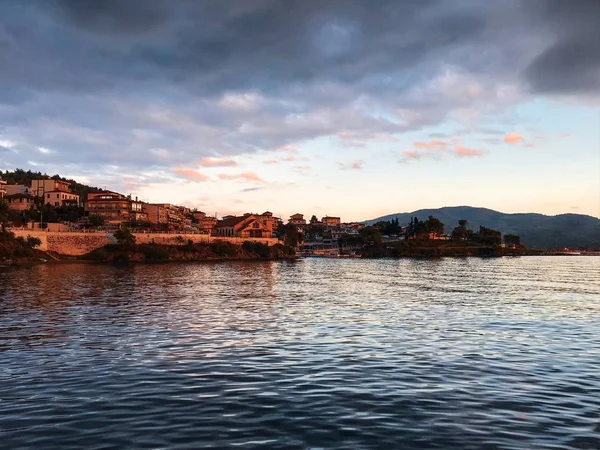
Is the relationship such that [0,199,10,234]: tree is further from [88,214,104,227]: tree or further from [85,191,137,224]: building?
[85,191,137,224]: building

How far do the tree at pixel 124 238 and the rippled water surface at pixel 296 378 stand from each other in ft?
335

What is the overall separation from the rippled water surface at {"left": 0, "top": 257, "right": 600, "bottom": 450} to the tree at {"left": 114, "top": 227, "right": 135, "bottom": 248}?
102171 mm

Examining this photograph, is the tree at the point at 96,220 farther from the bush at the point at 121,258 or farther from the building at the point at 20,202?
the building at the point at 20,202

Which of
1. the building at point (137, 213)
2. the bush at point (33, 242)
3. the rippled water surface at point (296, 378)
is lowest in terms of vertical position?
the rippled water surface at point (296, 378)

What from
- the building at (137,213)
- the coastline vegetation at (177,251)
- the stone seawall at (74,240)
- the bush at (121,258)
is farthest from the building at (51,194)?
the bush at (121,258)

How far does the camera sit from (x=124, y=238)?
143375 millimetres

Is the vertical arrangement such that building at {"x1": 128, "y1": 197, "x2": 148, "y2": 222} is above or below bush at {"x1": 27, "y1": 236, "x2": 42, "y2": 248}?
above

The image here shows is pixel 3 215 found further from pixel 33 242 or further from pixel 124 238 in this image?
pixel 124 238

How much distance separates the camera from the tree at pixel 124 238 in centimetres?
14275

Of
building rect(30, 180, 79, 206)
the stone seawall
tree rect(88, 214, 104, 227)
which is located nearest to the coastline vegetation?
the stone seawall

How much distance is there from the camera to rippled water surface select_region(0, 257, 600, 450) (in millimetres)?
14500

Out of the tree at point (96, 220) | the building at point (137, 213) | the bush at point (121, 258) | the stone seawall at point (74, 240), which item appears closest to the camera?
the stone seawall at point (74, 240)

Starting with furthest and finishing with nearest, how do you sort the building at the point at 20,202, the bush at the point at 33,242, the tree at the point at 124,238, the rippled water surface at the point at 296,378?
the building at the point at 20,202 < the tree at the point at 124,238 < the bush at the point at 33,242 < the rippled water surface at the point at 296,378

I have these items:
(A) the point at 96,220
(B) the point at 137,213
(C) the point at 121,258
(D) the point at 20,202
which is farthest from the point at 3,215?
(B) the point at 137,213
